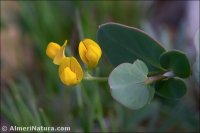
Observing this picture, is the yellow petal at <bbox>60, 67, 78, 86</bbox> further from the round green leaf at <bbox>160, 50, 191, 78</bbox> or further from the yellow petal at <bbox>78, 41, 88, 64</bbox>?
the round green leaf at <bbox>160, 50, 191, 78</bbox>

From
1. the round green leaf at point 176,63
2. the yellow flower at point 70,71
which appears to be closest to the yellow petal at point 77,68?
the yellow flower at point 70,71

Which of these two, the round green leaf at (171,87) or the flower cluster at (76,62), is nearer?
the flower cluster at (76,62)

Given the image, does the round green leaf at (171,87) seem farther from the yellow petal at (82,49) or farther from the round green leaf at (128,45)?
the yellow petal at (82,49)

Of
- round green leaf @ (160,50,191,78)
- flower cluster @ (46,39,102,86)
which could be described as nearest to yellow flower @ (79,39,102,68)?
flower cluster @ (46,39,102,86)

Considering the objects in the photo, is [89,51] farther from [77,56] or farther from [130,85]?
[77,56]

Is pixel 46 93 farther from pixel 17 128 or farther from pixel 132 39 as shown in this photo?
pixel 132 39
